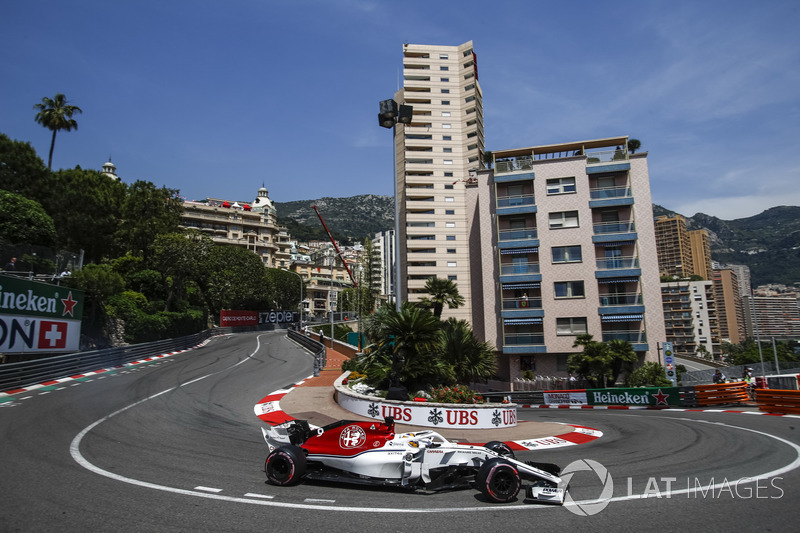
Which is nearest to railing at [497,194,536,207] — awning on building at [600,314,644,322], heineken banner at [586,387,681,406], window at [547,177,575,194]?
window at [547,177,575,194]

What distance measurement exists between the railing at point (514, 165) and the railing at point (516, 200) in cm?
251

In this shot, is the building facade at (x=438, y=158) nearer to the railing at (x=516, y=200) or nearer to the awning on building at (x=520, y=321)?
the awning on building at (x=520, y=321)

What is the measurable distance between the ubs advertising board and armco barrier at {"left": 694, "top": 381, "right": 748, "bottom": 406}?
33.1 meters

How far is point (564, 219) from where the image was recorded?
38.6 metres

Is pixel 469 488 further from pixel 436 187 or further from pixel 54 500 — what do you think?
pixel 436 187

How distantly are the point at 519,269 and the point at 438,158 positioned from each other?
3945 centimetres

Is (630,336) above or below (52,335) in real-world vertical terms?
below

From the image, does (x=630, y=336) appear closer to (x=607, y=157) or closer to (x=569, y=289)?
(x=569, y=289)

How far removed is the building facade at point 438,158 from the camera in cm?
6875

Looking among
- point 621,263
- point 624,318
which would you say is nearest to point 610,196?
point 621,263

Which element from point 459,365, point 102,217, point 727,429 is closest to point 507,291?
point 459,365

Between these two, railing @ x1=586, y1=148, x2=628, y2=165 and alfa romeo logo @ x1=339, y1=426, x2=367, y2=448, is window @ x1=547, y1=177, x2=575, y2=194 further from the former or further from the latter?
alfa romeo logo @ x1=339, y1=426, x2=367, y2=448

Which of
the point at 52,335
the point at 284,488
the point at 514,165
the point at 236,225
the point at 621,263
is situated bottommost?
the point at 284,488

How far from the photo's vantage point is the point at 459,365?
27750 millimetres
